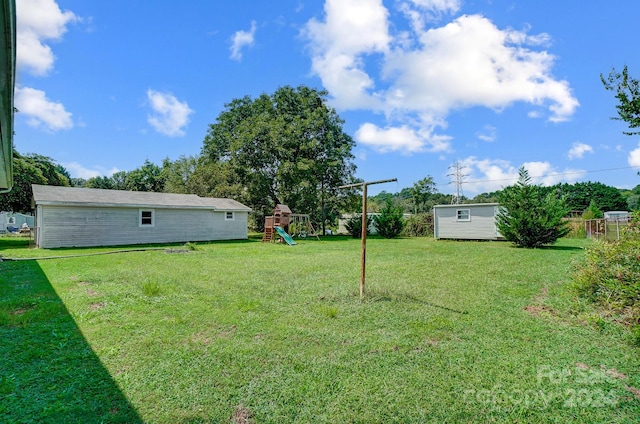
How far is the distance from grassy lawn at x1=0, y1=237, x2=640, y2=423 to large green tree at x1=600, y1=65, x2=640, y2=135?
8.89 feet

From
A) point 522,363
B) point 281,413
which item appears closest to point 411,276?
point 522,363

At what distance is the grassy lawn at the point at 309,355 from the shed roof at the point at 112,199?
9.09 m

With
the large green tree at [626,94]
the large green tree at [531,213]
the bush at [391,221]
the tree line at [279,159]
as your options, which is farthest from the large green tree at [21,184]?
the large green tree at [531,213]

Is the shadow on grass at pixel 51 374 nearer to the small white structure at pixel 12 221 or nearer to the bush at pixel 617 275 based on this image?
the bush at pixel 617 275

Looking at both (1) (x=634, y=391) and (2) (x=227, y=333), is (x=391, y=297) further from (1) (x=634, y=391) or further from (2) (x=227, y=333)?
(1) (x=634, y=391)

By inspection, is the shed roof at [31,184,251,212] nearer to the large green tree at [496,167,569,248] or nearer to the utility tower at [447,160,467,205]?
the large green tree at [496,167,569,248]

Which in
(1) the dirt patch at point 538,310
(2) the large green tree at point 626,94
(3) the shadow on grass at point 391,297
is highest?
(2) the large green tree at point 626,94

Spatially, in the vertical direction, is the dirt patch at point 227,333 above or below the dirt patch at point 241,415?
above

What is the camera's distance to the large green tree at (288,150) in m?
22.0

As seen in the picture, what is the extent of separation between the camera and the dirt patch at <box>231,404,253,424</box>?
2.05m

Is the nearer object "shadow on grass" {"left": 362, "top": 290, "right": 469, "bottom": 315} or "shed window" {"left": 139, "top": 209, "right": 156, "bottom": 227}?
"shadow on grass" {"left": 362, "top": 290, "right": 469, "bottom": 315}

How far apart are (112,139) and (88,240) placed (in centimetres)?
768

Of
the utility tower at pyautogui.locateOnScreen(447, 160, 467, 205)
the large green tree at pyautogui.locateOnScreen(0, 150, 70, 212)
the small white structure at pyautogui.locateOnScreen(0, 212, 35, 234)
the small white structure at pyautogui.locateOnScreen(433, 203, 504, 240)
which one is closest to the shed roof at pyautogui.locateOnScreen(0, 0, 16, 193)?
the large green tree at pyautogui.locateOnScreen(0, 150, 70, 212)

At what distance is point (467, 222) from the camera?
63.2ft
